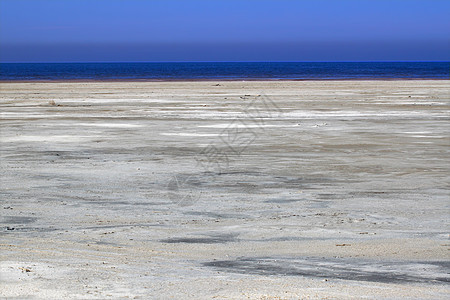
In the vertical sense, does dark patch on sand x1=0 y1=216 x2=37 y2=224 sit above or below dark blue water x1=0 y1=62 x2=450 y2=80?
above

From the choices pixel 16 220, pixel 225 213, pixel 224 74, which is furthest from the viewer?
pixel 224 74

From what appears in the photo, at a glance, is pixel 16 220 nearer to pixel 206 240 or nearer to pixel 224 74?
pixel 206 240

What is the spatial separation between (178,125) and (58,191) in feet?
32.6

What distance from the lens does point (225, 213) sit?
8539mm

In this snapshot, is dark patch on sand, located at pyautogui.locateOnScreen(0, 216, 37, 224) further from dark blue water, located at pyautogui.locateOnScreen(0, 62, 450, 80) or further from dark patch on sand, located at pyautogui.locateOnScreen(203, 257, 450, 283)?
dark blue water, located at pyautogui.locateOnScreen(0, 62, 450, 80)

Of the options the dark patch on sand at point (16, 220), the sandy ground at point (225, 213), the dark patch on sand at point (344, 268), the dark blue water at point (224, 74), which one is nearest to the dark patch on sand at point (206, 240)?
the sandy ground at point (225, 213)

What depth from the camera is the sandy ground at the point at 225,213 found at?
18.9 ft

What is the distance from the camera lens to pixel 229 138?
675 inches

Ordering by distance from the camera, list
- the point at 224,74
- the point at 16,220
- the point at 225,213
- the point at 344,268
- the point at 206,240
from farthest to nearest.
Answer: the point at 224,74, the point at 225,213, the point at 16,220, the point at 206,240, the point at 344,268

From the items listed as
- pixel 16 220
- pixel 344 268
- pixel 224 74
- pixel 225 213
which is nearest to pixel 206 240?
pixel 225 213

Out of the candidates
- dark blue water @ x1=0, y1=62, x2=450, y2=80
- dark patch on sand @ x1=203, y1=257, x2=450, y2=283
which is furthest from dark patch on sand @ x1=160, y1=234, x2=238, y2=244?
dark blue water @ x1=0, y1=62, x2=450, y2=80

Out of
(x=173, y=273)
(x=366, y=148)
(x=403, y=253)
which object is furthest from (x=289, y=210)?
(x=366, y=148)

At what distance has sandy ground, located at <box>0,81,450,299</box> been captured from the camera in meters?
5.75

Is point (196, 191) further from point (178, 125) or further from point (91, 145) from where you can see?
point (178, 125)
